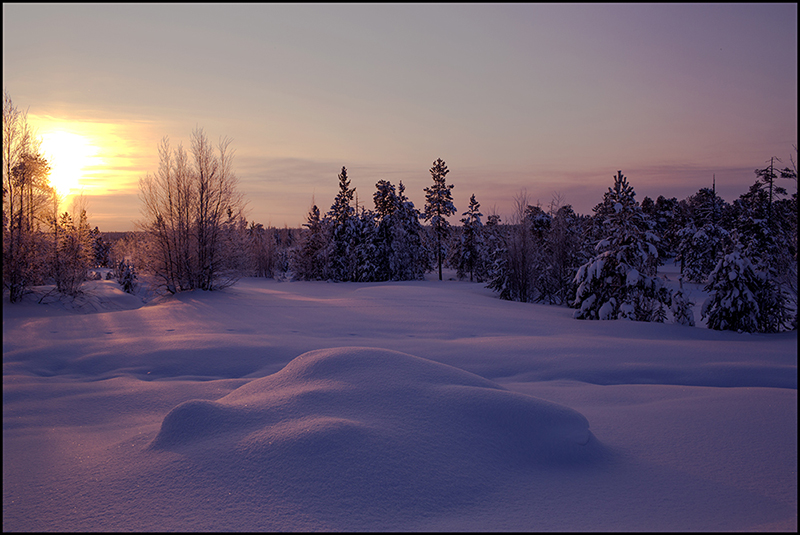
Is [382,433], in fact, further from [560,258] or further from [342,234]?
[342,234]

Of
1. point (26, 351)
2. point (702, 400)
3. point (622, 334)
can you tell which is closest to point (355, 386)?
point (702, 400)

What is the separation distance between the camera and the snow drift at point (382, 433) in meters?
3.49

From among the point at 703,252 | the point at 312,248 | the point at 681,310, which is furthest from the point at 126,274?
the point at 703,252

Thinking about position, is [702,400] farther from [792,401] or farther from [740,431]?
[740,431]

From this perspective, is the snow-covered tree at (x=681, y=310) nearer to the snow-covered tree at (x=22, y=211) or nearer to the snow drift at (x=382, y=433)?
the snow drift at (x=382, y=433)

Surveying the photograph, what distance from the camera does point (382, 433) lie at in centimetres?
389

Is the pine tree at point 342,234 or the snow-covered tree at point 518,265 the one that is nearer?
the snow-covered tree at point 518,265

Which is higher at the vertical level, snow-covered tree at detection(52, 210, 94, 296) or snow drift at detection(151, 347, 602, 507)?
snow-covered tree at detection(52, 210, 94, 296)

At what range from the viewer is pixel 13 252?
1418 centimetres

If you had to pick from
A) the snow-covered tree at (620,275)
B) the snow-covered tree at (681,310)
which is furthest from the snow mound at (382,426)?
the snow-covered tree at (681,310)

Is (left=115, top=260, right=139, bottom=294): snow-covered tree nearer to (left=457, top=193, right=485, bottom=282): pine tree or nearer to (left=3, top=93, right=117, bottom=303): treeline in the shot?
(left=3, top=93, right=117, bottom=303): treeline

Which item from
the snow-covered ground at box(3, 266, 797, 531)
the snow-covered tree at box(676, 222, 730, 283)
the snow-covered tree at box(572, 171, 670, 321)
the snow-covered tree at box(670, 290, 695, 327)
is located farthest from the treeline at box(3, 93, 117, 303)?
the snow-covered tree at box(676, 222, 730, 283)

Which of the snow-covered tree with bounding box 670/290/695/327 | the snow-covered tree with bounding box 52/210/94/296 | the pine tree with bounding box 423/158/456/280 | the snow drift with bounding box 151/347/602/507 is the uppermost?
the pine tree with bounding box 423/158/456/280

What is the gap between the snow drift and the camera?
3.49 meters
